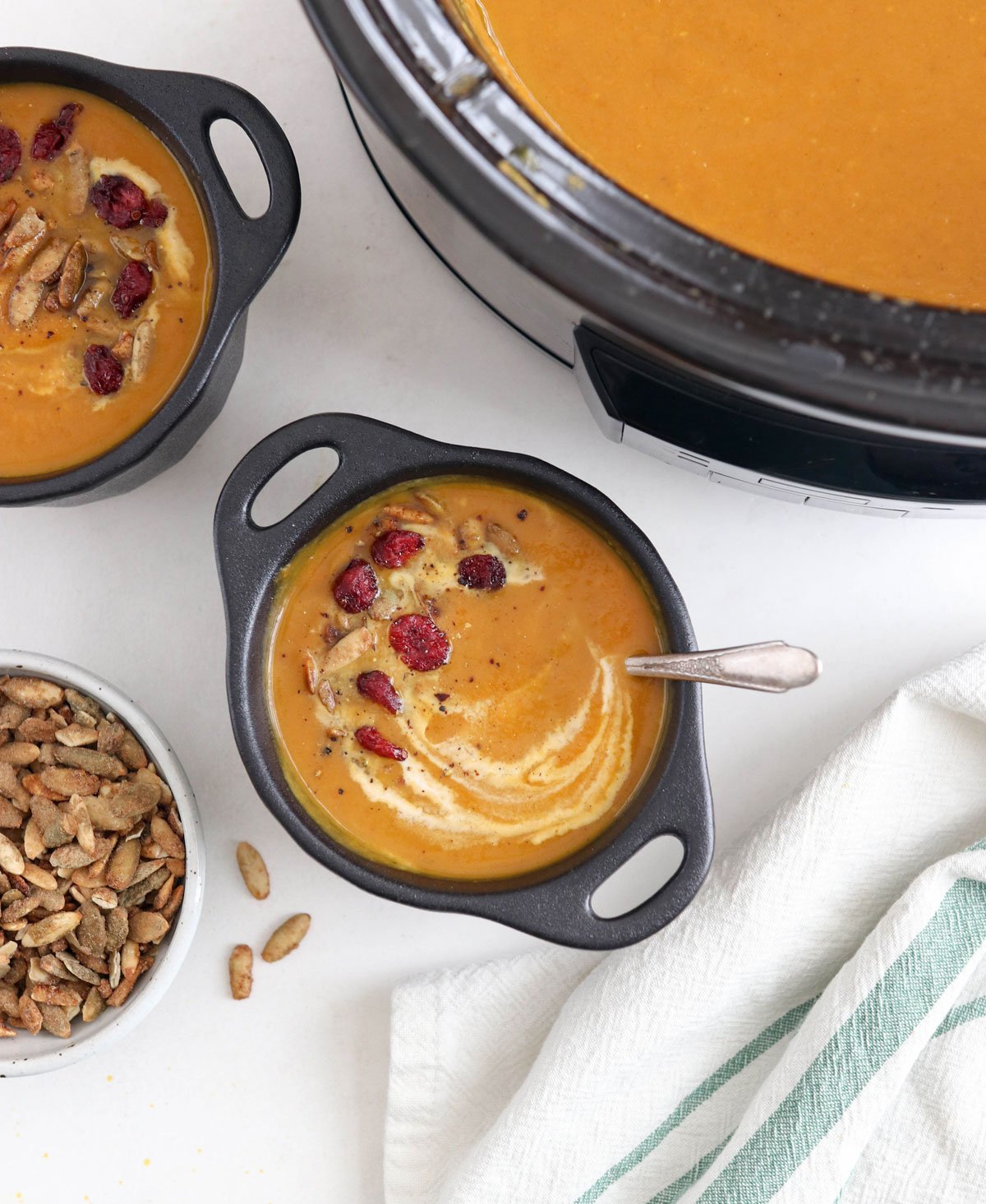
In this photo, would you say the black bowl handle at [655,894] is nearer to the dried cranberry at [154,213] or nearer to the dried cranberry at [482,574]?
the dried cranberry at [482,574]

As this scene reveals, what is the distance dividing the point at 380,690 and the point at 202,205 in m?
0.45

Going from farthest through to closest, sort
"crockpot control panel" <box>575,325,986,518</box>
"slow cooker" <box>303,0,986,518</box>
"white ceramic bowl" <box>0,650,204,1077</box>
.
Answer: "white ceramic bowl" <box>0,650,204,1077</box> < "crockpot control panel" <box>575,325,986,518</box> < "slow cooker" <box>303,0,986,518</box>

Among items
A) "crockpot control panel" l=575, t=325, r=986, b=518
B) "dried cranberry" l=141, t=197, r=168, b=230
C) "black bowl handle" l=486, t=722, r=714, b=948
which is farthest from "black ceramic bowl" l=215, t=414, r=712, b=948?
"dried cranberry" l=141, t=197, r=168, b=230

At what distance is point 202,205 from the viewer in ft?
3.67

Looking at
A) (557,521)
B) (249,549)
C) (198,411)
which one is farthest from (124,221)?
(557,521)

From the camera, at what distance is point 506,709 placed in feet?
3.74

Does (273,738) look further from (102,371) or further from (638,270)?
(638,270)

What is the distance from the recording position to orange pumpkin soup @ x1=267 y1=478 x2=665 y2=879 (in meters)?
1.13

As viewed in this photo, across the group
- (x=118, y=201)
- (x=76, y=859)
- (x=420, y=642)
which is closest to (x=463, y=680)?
(x=420, y=642)

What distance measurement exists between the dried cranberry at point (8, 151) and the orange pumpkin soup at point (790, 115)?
1.46ft

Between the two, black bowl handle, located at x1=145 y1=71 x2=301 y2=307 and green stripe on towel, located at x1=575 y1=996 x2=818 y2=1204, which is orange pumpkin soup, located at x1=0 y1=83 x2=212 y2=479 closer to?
black bowl handle, located at x1=145 y1=71 x2=301 y2=307

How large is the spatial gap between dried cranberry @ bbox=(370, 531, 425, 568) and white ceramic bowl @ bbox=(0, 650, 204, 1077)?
26 centimetres

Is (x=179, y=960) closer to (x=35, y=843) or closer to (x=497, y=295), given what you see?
(x=35, y=843)

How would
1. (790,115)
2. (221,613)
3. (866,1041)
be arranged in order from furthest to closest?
(221,613)
(866,1041)
(790,115)
